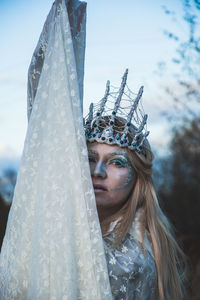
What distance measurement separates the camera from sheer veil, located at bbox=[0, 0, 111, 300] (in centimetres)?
147

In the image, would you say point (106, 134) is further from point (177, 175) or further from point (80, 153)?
point (177, 175)

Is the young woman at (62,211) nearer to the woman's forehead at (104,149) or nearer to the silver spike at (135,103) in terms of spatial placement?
the woman's forehead at (104,149)

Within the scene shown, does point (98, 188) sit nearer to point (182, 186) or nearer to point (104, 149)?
point (104, 149)

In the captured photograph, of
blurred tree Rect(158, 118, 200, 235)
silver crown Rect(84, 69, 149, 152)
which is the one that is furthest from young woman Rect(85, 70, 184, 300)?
blurred tree Rect(158, 118, 200, 235)

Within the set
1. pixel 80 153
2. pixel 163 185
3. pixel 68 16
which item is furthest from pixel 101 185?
pixel 163 185

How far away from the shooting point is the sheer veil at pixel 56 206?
147 cm

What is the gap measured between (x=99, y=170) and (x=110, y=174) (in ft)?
0.26

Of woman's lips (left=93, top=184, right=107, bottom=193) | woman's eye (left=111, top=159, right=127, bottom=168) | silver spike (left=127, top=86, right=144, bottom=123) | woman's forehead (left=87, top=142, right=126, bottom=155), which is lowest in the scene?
woman's lips (left=93, top=184, right=107, bottom=193)

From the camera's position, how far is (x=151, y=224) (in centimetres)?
215

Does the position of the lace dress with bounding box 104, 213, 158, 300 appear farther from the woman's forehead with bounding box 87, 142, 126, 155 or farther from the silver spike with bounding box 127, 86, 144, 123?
the silver spike with bounding box 127, 86, 144, 123

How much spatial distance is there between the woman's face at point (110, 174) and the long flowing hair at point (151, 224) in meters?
0.06

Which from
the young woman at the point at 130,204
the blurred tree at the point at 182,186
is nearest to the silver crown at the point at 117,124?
the young woman at the point at 130,204

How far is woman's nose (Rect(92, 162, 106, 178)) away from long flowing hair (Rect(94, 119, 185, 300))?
185 mm

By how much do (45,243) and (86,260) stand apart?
176mm
